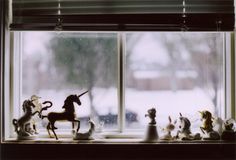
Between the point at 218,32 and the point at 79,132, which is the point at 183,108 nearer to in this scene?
the point at 218,32

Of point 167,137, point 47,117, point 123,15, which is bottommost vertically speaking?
point 167,137

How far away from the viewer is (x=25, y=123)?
197 centimetres

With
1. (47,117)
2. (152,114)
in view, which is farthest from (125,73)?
(47,117)

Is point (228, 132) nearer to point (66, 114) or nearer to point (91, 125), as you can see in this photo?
point (91, 125)

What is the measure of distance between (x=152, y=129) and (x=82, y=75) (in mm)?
533

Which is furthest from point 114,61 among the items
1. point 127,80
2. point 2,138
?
Answer: point 2,138

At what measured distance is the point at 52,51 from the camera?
2.13 meters

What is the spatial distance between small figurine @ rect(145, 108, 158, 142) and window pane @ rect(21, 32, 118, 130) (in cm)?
23

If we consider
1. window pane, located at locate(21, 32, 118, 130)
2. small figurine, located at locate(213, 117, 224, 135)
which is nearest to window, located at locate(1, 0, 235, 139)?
window pane, located at locate(21, 32, 118, 130)

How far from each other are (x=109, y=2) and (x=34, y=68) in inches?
23.8

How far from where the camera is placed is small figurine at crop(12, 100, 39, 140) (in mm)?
1958

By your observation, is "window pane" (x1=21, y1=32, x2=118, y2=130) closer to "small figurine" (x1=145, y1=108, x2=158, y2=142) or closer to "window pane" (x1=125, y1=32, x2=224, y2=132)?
"window pane" (x1=125, y1=32, x2=224, y2=132)

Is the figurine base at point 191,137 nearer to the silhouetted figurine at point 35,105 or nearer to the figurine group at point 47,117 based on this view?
the figurine group at point 47,117
